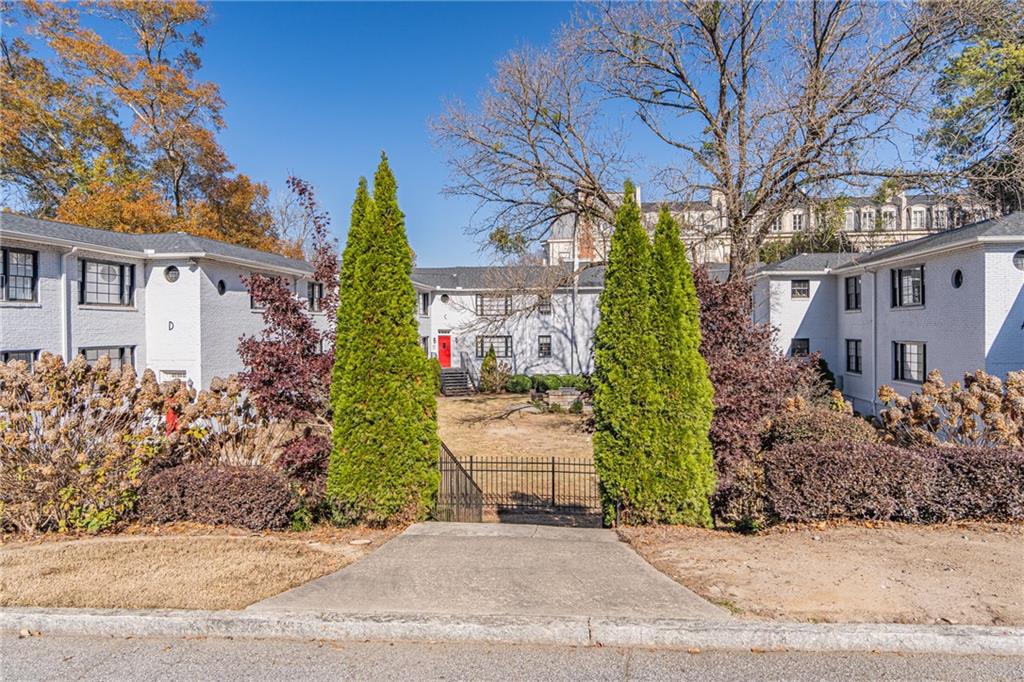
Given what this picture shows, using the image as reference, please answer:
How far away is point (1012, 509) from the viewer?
698 centimetres

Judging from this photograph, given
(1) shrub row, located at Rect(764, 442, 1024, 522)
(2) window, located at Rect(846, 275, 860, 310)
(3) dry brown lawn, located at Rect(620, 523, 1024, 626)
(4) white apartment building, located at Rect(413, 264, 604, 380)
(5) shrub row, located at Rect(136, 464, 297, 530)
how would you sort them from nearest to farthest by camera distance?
(3) dry brown lawn, located at Rect(620, 523, 1024, 626)
(1) shrub row, located at Rect(764, 442, 1024, 522)
(5) shrub row, located at Rect(136, 464, 297, 530)
(2) window, located at Rect(846, 275, 860, 310)
(4) white apartment building, located at Rect(413, 264, 604, 380)

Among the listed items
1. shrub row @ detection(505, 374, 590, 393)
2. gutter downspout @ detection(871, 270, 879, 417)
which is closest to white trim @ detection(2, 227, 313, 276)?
shrub row @ detection(505, 374, 590, 393)

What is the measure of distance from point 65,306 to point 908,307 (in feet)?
79.0

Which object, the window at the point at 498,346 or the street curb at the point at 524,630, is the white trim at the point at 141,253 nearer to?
the window at the point at 498,346

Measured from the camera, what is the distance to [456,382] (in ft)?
101

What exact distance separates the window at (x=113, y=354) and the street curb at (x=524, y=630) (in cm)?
1335

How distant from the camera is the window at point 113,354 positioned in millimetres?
16000

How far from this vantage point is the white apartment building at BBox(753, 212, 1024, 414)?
15.1 meters

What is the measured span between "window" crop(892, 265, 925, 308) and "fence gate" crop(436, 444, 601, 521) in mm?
12194

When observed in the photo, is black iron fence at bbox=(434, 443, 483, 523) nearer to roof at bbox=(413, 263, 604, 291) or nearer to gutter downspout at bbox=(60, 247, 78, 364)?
gutter downspout at bbox=(60, 247, 78, 364)

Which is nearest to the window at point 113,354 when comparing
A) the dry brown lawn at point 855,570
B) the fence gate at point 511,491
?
the fence gate at point 511,491

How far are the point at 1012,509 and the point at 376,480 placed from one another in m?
7.59

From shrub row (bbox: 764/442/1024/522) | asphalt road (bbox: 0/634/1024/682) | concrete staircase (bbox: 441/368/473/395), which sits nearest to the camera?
asphalt road (bbox: 0/634/1024/682)

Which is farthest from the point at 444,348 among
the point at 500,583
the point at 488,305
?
the point at 500,583
